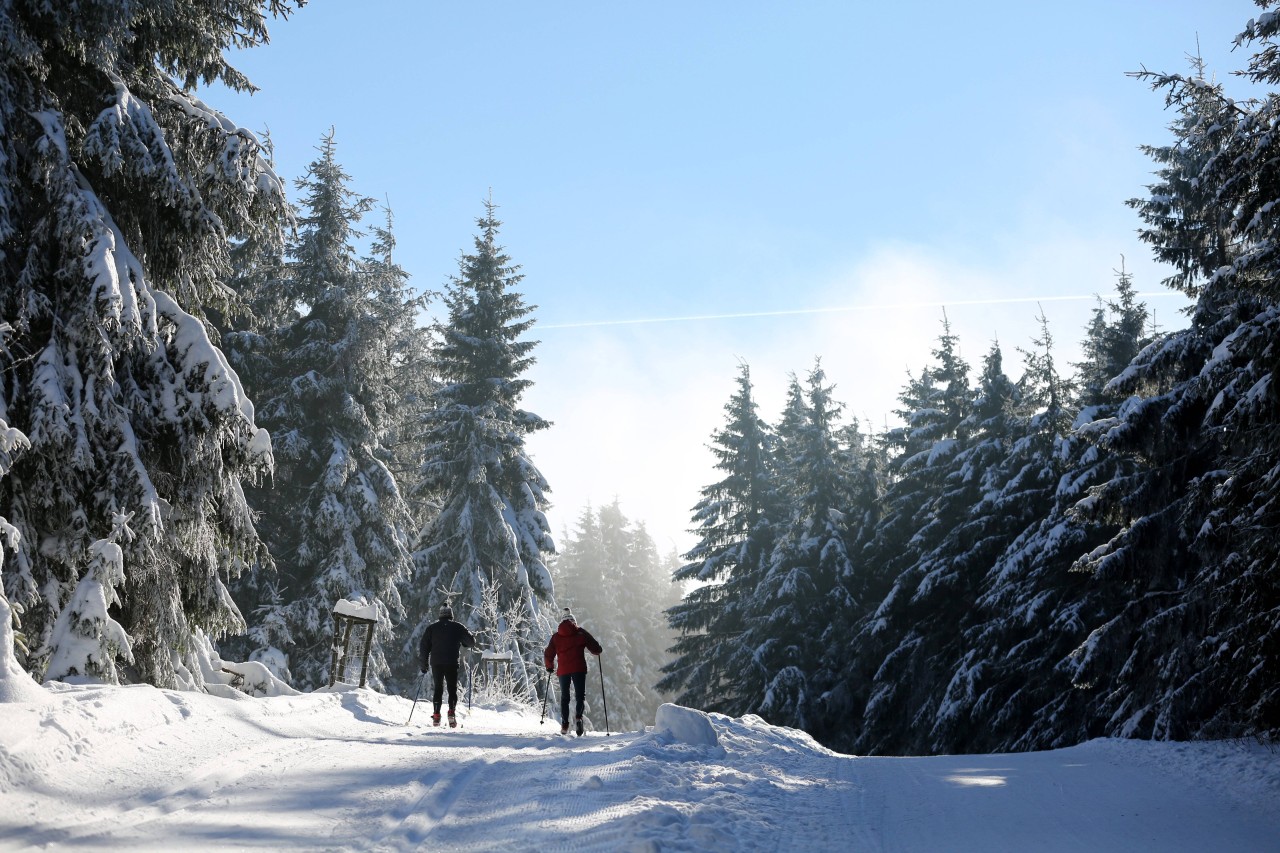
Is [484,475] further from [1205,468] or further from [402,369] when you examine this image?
[1205,468]

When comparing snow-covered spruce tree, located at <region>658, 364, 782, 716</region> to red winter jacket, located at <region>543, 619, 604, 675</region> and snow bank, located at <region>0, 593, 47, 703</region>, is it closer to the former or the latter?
red winter jacket, located at <region>543, 619, 604, 675</region>

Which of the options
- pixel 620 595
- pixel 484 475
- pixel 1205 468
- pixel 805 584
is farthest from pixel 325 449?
pixel 620 595

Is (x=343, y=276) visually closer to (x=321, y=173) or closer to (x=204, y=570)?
(x=321, y=173)

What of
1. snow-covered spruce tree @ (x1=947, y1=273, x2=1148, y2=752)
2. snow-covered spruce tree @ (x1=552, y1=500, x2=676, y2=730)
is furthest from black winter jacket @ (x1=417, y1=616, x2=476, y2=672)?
snow-covered spruce tree @ (x1=552, y1=500, x2=676, y2=730)

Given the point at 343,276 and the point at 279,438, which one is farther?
the point at 343,276

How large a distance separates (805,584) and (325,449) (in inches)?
646

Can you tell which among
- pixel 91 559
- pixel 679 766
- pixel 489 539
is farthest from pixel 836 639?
pixel 91 559

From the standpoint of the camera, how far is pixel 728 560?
35.8 m

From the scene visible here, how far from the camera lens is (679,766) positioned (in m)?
9.76

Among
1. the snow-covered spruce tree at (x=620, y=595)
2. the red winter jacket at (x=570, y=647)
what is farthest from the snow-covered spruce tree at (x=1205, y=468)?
the snow-covered spruce tree at (x=620, y=595)

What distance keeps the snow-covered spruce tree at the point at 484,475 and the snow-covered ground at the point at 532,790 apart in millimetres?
17378

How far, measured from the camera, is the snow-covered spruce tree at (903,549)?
27.2 metres

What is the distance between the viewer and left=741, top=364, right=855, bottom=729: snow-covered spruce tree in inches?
1169

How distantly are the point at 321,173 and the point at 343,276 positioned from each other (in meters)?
3.30
